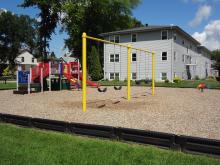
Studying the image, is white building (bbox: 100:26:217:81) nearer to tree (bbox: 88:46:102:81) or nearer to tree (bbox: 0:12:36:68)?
tree (bbox: 88:46:102:81)

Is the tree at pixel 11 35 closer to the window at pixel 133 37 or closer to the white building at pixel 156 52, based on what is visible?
the white building at pixel 156 52

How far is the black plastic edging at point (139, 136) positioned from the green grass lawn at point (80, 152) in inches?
7.5

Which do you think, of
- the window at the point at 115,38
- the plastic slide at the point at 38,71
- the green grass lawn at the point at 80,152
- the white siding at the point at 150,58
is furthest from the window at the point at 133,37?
the green grass lawn at the point at 80,152

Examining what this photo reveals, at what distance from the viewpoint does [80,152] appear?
5840 millimetres

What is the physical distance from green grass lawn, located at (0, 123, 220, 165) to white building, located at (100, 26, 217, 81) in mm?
30462

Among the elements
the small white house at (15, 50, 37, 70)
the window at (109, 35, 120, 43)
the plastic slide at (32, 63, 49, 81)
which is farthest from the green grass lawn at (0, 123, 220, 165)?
the small white house at (15, 50, 37, 70)

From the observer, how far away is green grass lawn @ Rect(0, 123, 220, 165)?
5.32m

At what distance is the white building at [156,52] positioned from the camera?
124 feet

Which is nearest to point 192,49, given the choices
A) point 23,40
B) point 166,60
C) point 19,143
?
point 166,60

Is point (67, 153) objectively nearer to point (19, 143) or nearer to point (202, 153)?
point (19, 143)

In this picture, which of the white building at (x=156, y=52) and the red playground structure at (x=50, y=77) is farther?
the white building at (x=156, y=52)

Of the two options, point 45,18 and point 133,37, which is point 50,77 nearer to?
point 45,18

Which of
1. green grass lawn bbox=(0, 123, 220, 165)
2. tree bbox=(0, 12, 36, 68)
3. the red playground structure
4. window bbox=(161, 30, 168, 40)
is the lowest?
green grass lawn bbox=(0, 123, 220, 165)

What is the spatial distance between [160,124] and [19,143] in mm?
4196
